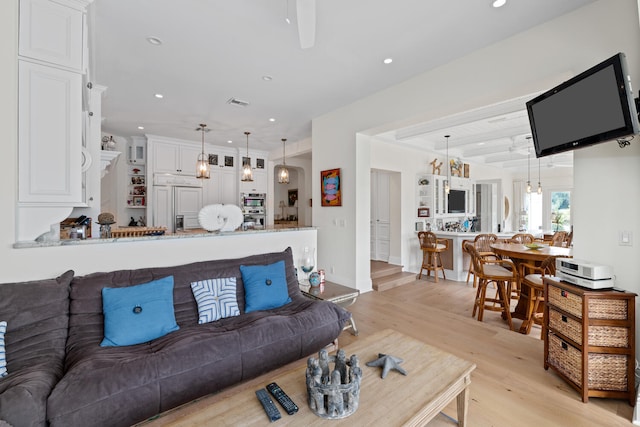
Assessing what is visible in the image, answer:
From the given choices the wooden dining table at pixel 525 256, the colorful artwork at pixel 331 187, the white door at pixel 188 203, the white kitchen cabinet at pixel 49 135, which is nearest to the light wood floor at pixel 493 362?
the wooden dining table at pixel 525 256

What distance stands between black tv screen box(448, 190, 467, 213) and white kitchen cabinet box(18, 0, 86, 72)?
21.8 feet

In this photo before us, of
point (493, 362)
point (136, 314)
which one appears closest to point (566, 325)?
point (493, 362)

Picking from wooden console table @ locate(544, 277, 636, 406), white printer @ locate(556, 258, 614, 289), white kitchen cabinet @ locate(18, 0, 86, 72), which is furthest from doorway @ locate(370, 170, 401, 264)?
white kitchen cabinet @ locate(18, 0, 86, 72)

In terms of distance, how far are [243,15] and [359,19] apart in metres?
0.97

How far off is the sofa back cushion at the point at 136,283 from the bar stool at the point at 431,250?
3223mm

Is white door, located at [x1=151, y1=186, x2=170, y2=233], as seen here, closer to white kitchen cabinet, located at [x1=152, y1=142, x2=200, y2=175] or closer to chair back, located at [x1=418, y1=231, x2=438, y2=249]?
white kitchen cabinet, located at [x1=152, y1=142, x2=200, y2=175]

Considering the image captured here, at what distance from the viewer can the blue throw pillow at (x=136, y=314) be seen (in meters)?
1.88

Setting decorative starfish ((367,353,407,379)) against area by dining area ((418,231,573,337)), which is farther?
area by dining area ((418,231,573,337))

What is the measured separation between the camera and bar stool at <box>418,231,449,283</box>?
5156mm

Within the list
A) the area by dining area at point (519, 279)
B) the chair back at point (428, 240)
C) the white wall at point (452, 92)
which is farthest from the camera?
the chair back at point (428, 240)

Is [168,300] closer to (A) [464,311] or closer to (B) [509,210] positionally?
(A) [464,311]

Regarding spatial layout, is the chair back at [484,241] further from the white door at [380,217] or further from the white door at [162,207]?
the white door at [162,207]

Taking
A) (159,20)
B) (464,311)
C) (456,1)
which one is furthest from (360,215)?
(159,20)

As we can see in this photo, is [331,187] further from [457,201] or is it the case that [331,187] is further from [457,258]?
[457,201]
